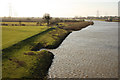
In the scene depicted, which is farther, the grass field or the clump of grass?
the grass field

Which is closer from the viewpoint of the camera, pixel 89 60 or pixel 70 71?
pixel 70 71

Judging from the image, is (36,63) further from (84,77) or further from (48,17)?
(48,17)

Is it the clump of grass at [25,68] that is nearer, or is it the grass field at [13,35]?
the clump of grass at [25,68]

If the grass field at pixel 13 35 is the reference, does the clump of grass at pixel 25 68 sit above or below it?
below

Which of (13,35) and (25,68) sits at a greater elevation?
(13,35)

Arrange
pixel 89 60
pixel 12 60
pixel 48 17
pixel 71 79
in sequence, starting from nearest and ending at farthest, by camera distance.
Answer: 1. pixel 71 79
2. pixel 12 60
3. pixel 89 60
4. pixel 48 17

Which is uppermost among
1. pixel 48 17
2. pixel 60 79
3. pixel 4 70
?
pixel 48 17

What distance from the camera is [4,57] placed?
22250mm

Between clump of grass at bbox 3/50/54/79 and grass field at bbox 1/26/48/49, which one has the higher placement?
grass field at bbox 1/26/48/49

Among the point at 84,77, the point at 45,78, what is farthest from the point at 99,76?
the point at 45,78

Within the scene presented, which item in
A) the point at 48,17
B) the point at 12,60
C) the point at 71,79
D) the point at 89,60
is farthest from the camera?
the point at 48,17

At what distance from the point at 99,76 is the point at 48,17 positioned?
8096 centimetres

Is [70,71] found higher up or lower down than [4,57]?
lower down

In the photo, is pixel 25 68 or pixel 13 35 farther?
pixel 13 35
